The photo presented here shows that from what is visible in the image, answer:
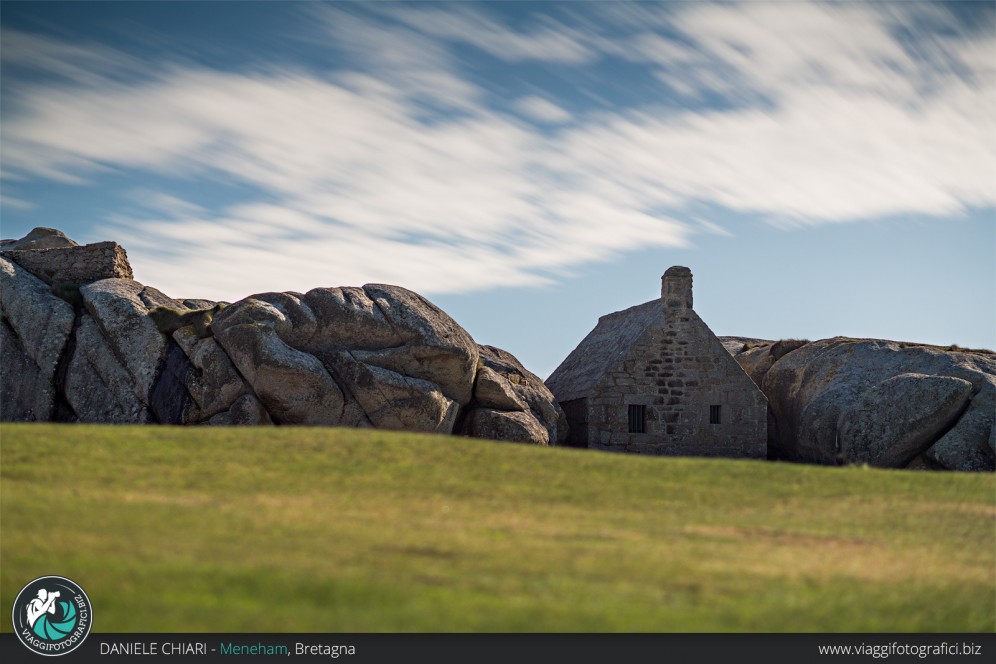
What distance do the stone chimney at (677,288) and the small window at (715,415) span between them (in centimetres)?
439

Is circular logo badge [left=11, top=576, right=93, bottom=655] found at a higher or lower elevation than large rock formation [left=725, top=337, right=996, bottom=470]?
lower

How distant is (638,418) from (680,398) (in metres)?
1.97

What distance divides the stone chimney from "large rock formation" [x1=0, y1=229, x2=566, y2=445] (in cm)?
855

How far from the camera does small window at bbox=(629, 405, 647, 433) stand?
42281mm

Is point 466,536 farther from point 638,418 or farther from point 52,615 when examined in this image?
point 638,418

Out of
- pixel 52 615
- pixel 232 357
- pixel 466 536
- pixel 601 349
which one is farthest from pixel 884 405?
pixel 52 615

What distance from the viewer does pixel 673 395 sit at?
42.6 metres

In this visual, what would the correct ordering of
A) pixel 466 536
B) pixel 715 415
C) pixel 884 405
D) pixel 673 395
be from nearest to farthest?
pixel 466 536 → pixel 884 405 → pixel 673 395 → pixel 715 415

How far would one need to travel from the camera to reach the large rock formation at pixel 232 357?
3450cm
